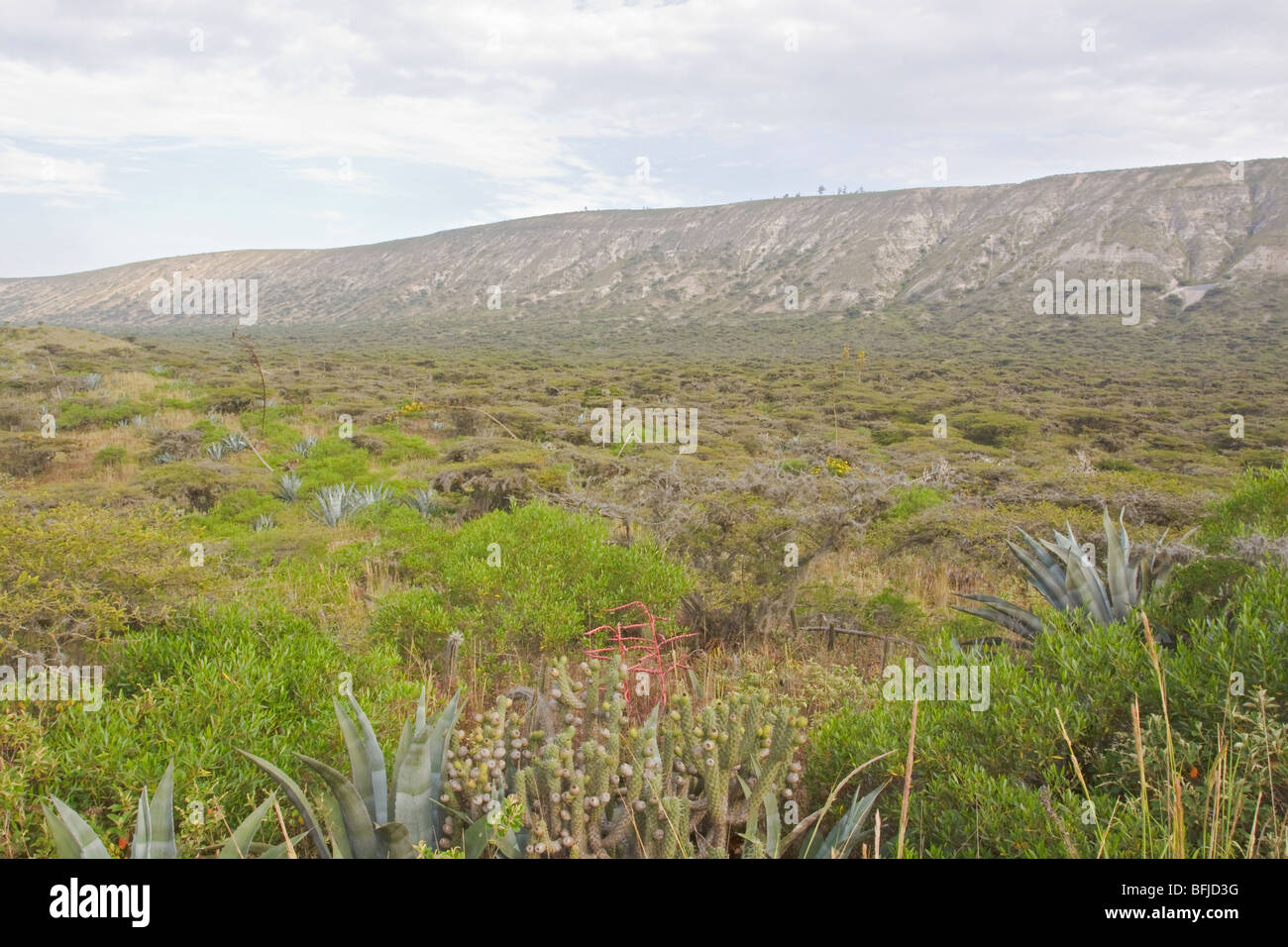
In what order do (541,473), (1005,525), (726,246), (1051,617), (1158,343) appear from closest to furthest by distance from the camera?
(1051,617), (1005,525), (541,473), (1158,343), (726,246)

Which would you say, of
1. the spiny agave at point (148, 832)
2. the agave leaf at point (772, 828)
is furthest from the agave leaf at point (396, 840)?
the agave leaf at point (772, 828)

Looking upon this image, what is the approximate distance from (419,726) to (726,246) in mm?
104589

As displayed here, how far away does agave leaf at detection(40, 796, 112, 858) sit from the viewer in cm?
204

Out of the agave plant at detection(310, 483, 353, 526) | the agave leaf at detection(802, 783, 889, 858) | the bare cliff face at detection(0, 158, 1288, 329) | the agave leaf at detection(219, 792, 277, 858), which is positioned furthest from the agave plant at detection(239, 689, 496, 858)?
the bare cliff face at detection(0, 158, 1288, 329)

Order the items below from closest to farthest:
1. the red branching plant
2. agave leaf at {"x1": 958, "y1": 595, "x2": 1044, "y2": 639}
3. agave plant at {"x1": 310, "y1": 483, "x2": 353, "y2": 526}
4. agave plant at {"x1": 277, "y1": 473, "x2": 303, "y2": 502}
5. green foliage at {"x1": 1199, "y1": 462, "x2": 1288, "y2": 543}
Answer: the red branching plant, agave leaf at {"x1": 958, "y1": 595, "x2": 1044, "y2": 639}, green foliage at {"x1": 1199, "y1": 462, "x2": 1288, "y2": 543}, agave plant at {"x1": 310, "y1": 483, "x2": 353, "y2": 526}, agave plant at {"x1": 277, "y1": 473, "x2": 303, "y2": 502}

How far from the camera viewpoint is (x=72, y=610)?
3879 mm

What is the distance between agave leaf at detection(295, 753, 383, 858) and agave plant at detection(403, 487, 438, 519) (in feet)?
24.7

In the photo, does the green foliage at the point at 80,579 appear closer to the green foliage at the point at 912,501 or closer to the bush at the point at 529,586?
the bush at the point at 529,586

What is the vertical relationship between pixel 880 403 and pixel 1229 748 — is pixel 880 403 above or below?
above

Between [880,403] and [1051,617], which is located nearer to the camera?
[1051,617]

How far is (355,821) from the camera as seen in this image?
236cm

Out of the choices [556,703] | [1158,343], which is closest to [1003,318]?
[1158,343]

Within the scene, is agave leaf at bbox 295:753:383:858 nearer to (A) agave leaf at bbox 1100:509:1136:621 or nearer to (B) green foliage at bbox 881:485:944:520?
(A) agave leaf at bbox 1100:509:1136:621
